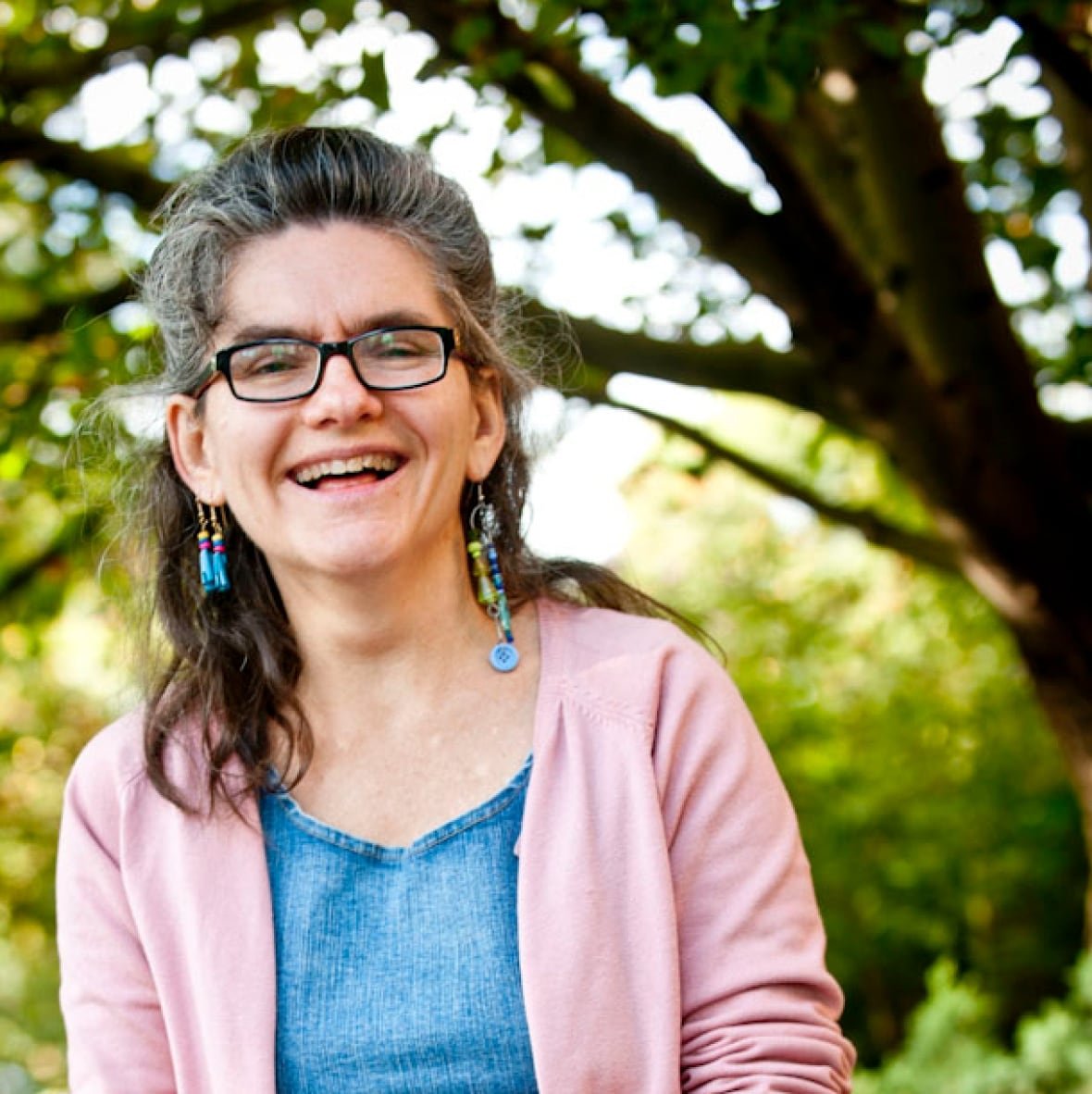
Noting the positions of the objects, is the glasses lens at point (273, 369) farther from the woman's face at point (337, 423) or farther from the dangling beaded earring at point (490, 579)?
the dangling beaded earring at point (490, 579)

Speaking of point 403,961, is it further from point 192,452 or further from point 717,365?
point 717,365

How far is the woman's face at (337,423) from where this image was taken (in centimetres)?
204

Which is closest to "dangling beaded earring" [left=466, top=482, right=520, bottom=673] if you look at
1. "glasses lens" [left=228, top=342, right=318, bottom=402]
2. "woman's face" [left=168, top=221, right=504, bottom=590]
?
"woman's face" [left=168, top=221, right=504, bottom=590]

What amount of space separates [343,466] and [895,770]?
789 cm

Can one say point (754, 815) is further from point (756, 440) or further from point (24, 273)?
point (756, 440)

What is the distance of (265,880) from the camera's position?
6.88 ft

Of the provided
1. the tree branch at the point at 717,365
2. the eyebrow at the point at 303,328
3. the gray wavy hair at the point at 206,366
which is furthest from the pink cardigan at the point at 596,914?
the tree branch at the point at 717,365

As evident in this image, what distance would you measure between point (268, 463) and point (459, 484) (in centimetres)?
28

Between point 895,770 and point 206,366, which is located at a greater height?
point 206,366

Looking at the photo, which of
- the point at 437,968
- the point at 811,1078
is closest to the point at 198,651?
the point at 437,968

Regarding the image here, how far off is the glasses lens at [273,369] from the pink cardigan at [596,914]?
53cm

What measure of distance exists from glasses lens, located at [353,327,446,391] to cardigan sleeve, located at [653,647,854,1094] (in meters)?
0.55

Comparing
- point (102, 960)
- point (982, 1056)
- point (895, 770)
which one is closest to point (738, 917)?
point (102, 960)

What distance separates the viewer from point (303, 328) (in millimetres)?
2041
